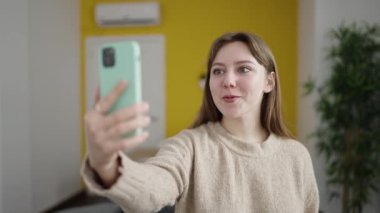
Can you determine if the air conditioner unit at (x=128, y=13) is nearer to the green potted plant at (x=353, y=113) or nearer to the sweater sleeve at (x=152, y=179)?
the green potted plant at (x=353, y=113)

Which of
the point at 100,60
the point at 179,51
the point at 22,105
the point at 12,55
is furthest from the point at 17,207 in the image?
the point at 100,60

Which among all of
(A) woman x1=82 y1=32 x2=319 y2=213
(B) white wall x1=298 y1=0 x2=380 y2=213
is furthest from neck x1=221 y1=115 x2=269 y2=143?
(B) white wall x1=298 y1=0 x2=380 y2=213

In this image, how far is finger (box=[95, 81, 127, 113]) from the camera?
1.38ft

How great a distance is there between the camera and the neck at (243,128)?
863 millimetres

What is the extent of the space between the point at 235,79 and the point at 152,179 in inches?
13.3

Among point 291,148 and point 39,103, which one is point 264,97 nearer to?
point 291,148

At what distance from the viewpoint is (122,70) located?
46 cm

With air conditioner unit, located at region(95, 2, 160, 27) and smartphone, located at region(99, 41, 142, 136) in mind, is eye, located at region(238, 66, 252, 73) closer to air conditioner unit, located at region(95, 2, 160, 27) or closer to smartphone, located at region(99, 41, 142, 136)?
smartphone, located at region(99, 41, 142, 136)

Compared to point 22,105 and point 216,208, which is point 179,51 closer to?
point 22,105

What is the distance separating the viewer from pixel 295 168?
884 mm

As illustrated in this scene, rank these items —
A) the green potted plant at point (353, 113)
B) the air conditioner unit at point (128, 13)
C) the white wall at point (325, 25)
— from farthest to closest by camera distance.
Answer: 1. the air conditioner unit at point (128, 13)
2. the white wall at point (325, 25)
3. the green potted plant at point (353, 113)

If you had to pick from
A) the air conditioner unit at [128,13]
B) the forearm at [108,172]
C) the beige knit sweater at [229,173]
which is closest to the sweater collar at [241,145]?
the beige knit sweater at [229,173]

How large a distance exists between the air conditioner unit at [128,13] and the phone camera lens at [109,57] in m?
3.37

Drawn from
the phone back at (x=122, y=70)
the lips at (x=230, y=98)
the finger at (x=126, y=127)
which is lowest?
the finger at (x=126, y=127)
